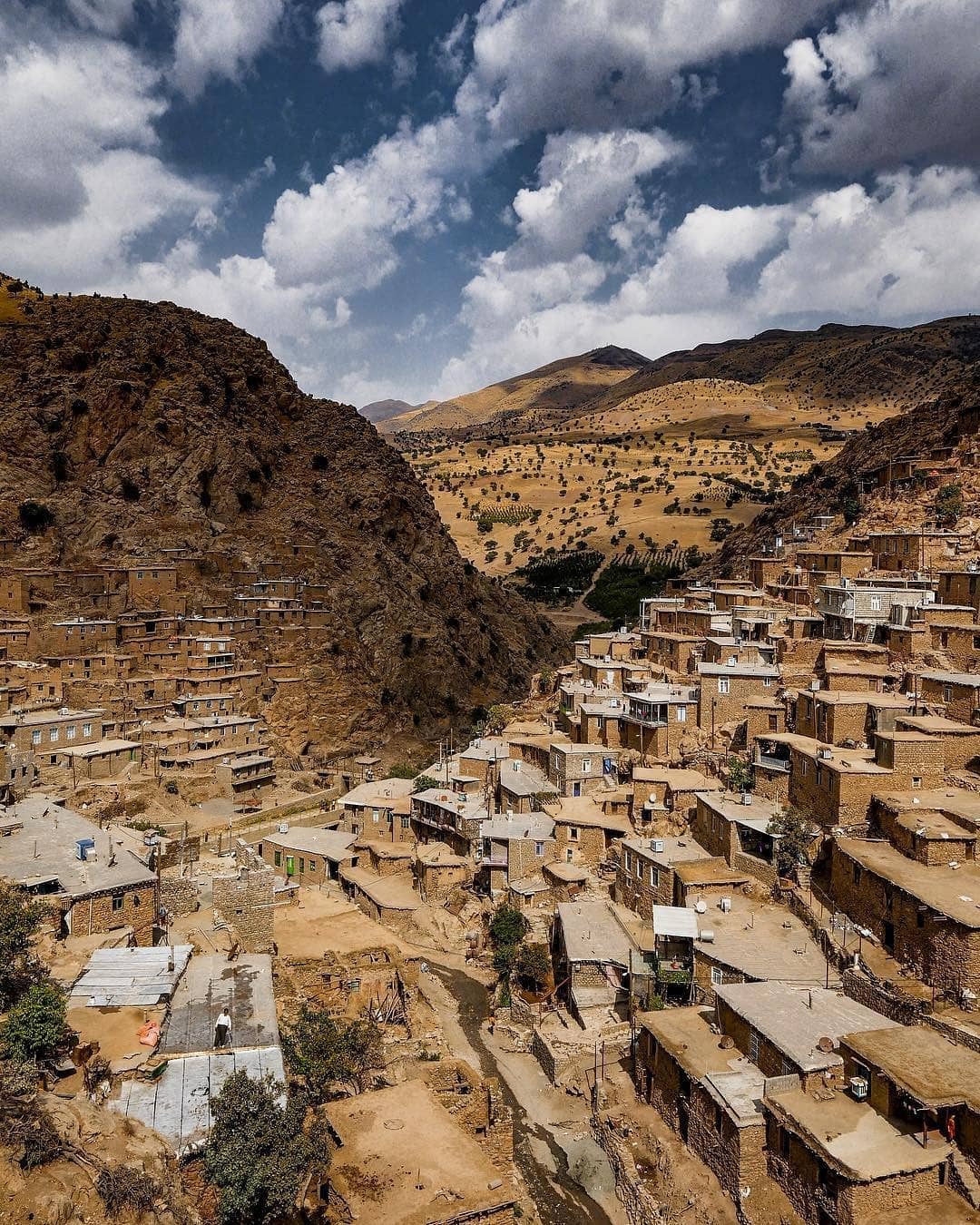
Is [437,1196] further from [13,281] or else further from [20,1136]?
[13,281]

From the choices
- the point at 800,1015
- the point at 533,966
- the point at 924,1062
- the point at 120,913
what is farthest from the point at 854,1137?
the point at 120,913

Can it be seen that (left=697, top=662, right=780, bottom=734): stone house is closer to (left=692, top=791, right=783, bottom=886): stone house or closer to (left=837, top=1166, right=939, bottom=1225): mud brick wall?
(left=692, top=791, right=783, bottom=886): stone house

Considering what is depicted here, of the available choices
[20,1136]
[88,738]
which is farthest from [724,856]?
[88,738]

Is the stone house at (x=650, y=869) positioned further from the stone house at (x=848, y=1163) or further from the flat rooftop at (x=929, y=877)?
the stone house at (x=848, y=1163)

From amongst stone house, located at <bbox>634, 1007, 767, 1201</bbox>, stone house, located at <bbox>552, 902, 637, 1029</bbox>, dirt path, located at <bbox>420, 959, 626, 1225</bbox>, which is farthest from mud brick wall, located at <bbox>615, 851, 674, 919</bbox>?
dirt path, located at <bbox>420, 959, 626, 1225</bbox>

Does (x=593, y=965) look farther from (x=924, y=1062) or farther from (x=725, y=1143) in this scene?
(x=924, y=1062)

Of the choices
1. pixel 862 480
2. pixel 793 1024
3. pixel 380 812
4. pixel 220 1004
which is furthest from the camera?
pixel 862 480
